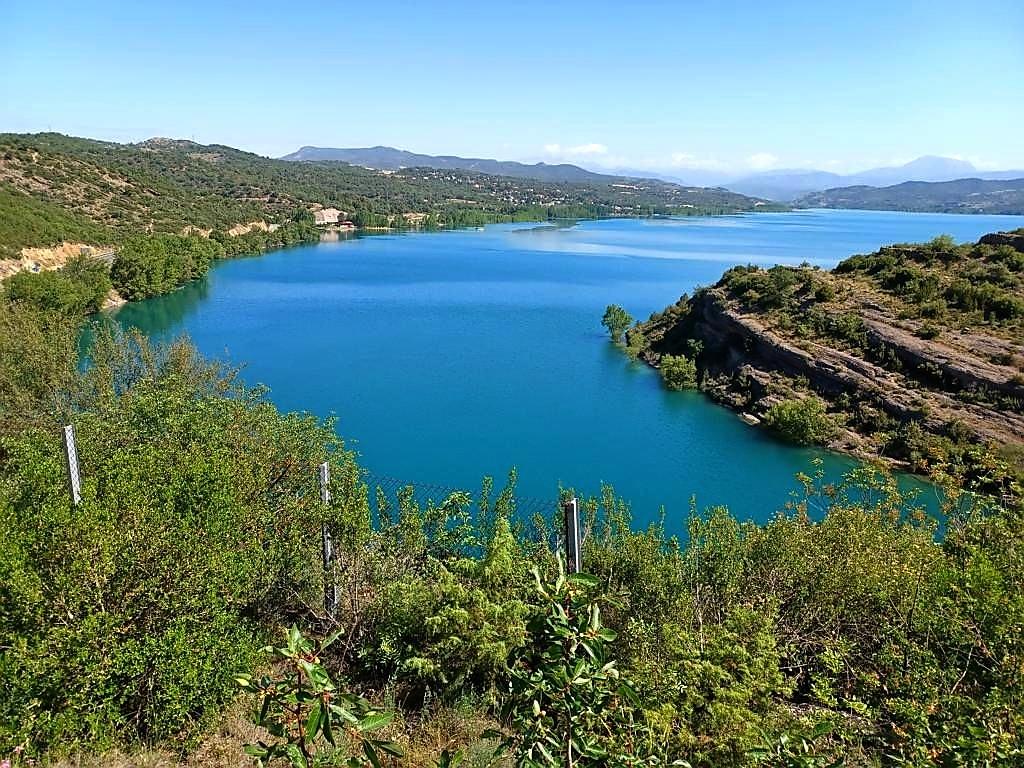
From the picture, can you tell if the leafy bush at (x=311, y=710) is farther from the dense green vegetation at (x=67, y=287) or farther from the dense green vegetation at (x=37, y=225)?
→ the dense green vegetation at (x=37, y=225)

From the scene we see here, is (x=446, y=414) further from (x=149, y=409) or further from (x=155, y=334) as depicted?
(x=155, y=334)

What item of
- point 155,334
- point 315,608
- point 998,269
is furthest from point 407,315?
point 315,608

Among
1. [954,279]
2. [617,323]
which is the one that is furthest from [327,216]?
[954,279]

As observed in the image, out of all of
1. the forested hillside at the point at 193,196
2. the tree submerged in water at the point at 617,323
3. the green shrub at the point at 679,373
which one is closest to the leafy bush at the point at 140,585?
the green shrub at the point at 679,373

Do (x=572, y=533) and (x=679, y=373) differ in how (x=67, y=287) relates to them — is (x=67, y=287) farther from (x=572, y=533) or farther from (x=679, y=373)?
(x=572, y=533)

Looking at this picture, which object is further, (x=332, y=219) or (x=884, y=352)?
(x=332, y=219)

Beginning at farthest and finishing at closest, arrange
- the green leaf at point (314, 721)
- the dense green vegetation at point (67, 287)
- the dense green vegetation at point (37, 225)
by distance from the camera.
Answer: the dense green vegetation at point (37, 225)
the dense green vegetation at point (67, 287)
the green leaf at point (314, 721)
